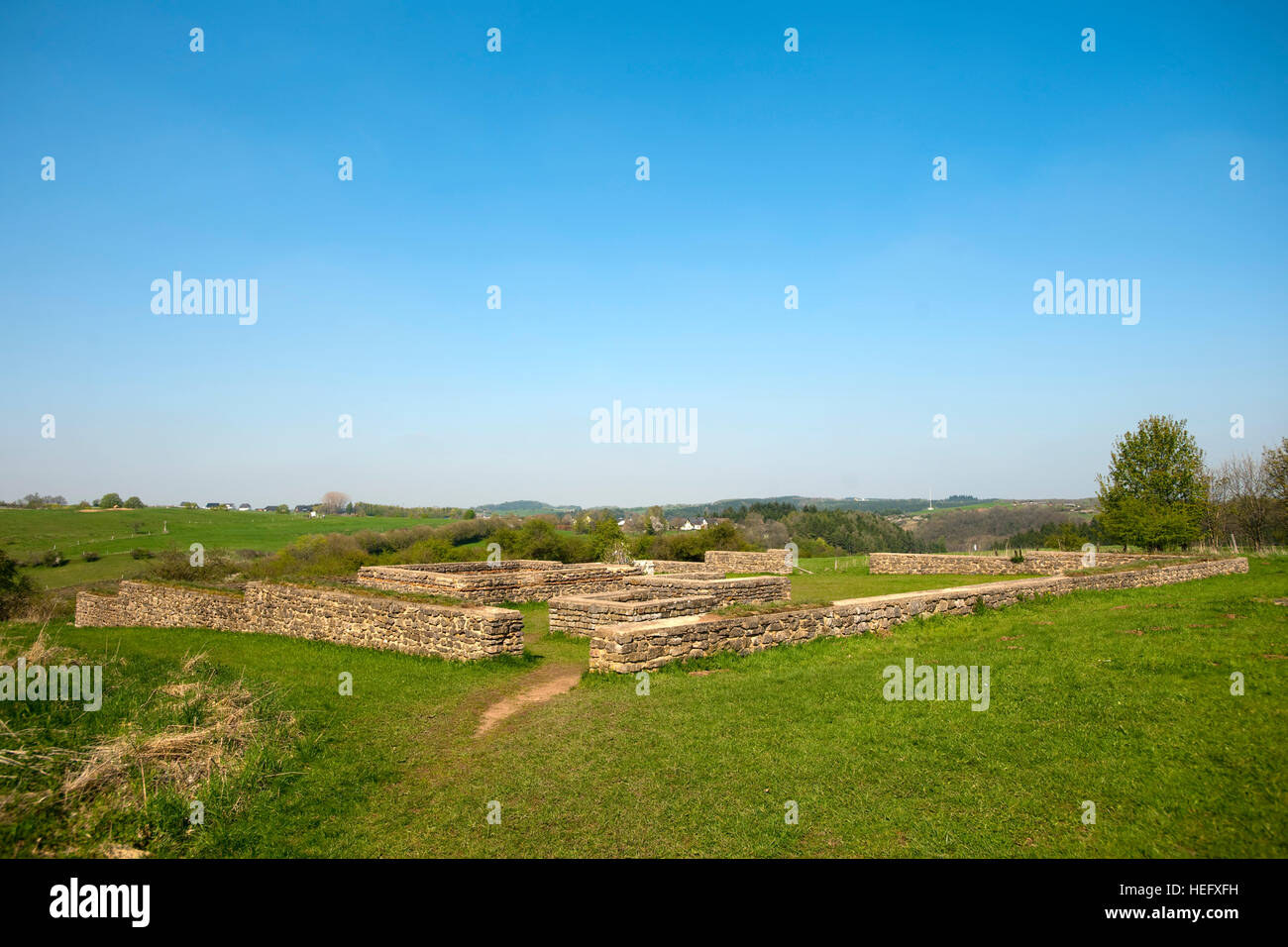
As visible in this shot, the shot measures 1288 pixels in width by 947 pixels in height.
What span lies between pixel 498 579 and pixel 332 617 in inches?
221

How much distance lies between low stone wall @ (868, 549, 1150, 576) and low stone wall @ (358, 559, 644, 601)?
10900mm

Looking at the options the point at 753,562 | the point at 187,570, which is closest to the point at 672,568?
the point at 753,562

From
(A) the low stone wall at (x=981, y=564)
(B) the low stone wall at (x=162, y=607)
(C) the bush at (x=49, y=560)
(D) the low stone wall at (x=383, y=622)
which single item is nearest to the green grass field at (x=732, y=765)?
(D) the low stone wall at (x=383, y=622)

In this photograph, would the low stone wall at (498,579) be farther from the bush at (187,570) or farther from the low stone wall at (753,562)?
the bush at (187,570)

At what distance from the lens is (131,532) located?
58125mm

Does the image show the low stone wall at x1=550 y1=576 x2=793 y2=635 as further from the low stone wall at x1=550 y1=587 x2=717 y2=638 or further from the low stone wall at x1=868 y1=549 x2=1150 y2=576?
the low stone wall at x1=868 y1=549 x2=1150 y2=576

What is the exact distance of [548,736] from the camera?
7094 millimetres

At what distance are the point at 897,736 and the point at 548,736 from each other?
3665mm

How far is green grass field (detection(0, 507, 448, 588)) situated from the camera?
39.5 m

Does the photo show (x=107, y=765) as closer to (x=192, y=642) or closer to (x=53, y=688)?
(x=53, y=688)

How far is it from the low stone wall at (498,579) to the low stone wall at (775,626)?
8.07 m

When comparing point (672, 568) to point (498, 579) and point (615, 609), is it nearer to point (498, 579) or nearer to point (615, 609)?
point (498, 579)

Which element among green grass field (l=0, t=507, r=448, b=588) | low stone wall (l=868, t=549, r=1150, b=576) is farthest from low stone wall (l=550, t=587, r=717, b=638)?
green grass field (l=0, t=507, r=448, b=588)
